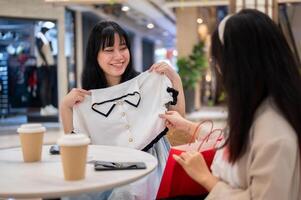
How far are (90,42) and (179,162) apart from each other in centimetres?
113

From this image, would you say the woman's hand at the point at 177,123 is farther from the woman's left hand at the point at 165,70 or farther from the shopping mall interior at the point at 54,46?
the shopping mall interior at the point at 54,46

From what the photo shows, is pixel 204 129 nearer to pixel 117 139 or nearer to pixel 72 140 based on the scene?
pixel 117 139

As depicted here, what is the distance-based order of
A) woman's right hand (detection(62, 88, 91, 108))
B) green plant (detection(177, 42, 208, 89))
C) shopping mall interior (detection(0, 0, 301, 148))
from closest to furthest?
woman's right hand (detection(62, 88, 91, 108)), shopping mall interior (detection(0, 0, 301, 148)), green plant (detection(177, 42, 208, 89))

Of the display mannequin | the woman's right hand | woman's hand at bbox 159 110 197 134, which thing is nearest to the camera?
woman's hand at bbox 159 110 197 134

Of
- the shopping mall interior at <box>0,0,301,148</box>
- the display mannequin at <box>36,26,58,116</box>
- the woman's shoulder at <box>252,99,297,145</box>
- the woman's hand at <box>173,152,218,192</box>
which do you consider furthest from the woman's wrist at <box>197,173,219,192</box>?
the display mannequin at <box>36,26,58,116</box>

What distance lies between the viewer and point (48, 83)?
29.2 feet

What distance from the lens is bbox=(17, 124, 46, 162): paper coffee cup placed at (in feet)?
4.88

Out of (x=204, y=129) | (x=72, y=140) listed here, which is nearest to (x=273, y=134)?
(x=72, y=140)

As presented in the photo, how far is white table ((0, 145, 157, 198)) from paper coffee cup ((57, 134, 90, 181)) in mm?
26

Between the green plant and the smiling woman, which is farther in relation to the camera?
the green plant

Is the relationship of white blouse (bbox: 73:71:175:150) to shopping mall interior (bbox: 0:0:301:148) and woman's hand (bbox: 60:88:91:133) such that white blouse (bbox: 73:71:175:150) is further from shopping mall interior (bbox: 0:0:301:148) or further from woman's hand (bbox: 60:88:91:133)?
shopping mall interior (bbox: 0:0:301:148)

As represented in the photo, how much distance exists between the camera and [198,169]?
1.33m

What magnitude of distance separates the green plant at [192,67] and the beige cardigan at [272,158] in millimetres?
9308

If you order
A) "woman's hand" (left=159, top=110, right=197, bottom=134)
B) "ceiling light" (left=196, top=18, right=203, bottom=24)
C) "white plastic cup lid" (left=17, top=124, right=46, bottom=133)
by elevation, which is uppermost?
"ceiling light" (left=196, top=18, right=203, bottom=24)
